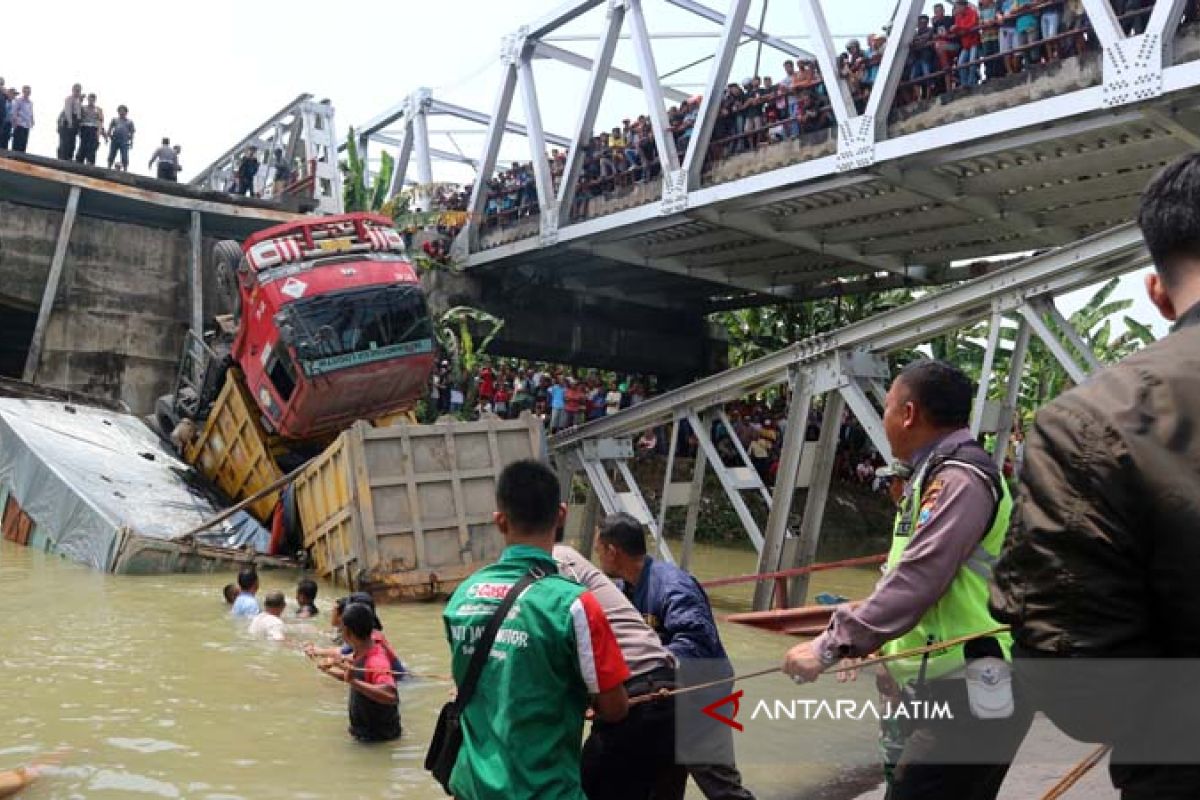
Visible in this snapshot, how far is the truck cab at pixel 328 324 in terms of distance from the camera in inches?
521

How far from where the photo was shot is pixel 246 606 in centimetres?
970

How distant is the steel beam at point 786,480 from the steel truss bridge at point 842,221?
0.9 inches

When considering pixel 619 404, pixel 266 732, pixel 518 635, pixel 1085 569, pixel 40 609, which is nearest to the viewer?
pixel 1085 569

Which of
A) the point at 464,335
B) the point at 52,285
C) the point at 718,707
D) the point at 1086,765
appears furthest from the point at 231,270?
the point at 1086,765

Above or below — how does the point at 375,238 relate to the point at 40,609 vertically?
above

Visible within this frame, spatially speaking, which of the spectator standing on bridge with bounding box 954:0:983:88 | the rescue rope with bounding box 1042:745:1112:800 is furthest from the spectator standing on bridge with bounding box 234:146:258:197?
the rescue rope with bounding box 1042:745:1112:800

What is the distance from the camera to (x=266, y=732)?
638 cm

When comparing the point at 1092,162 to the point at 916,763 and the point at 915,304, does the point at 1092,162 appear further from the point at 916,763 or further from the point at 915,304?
the point at 916,763

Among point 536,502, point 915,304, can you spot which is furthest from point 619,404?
point 536,502

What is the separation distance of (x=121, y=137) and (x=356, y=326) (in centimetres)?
1181

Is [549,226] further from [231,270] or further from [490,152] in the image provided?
[231,270]

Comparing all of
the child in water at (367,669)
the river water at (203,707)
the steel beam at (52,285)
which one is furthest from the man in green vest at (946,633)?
the steel beam at (52,285)

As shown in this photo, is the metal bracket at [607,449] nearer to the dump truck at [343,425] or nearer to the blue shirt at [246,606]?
the dump truck at [343,425]

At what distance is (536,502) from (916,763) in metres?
1.18
